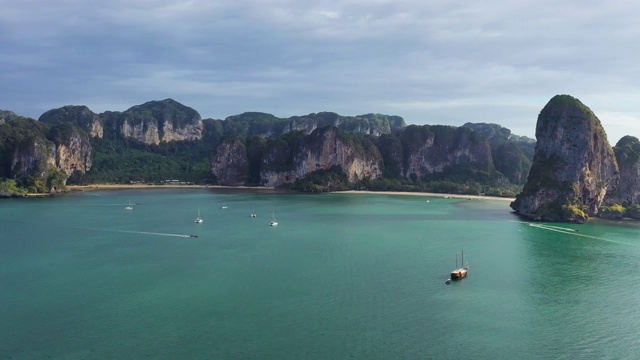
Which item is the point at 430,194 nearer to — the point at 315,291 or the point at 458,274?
the point at 458,274

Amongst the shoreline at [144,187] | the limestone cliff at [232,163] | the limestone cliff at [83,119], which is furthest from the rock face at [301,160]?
the limestone cliff at [83,119]

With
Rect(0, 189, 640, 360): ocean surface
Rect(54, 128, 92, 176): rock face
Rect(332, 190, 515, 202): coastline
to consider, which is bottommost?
Rect(0, 189, 640, 360): ocean surface

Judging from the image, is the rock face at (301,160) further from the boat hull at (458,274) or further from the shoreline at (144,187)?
the boat hull at (458,274)

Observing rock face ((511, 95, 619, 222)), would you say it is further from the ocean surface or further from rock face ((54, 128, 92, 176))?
rock face ((54, 128, 92, 176))

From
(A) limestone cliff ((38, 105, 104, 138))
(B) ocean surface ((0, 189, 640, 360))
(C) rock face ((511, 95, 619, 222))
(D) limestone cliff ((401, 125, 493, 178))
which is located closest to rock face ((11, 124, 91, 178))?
(A) limestone cliff ((38, 105, 104, 138))

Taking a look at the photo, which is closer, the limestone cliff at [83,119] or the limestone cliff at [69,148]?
the limestone cliff at [69,148]

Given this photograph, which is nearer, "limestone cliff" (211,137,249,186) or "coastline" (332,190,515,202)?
"coastline" (332,190,515,202)
